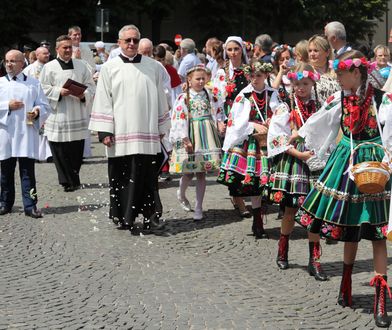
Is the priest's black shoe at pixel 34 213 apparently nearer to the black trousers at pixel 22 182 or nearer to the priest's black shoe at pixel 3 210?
the black trousers at pixel 22 182

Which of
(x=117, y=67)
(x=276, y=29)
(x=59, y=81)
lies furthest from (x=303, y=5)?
(x=117, y=67)

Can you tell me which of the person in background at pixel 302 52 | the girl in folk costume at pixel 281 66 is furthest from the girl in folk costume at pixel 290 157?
the girl in folk costume at pixel 281 66

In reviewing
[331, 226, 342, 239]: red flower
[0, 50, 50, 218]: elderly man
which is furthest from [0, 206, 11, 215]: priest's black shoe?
[331, 226, 342, 239]: red flower

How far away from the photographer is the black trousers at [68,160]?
12.4 m

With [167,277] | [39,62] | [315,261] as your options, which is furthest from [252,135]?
[39,62]

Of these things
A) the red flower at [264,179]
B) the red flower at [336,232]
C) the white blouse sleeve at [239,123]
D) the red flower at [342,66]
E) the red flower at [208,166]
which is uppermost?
the red flower at [342,66]

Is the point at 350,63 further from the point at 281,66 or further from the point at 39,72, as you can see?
the point at 39,72

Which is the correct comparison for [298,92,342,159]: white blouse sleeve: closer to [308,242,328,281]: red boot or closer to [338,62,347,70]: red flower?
[338,62,347,70]: red flower

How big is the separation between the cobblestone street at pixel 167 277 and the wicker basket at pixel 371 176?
91cm

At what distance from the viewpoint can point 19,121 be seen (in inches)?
410

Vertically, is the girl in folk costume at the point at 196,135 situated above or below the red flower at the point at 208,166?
above

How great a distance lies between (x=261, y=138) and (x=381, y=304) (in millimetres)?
3302

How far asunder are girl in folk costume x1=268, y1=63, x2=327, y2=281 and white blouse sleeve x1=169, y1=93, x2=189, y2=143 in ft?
7.98

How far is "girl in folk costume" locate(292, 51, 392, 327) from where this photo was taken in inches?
237
